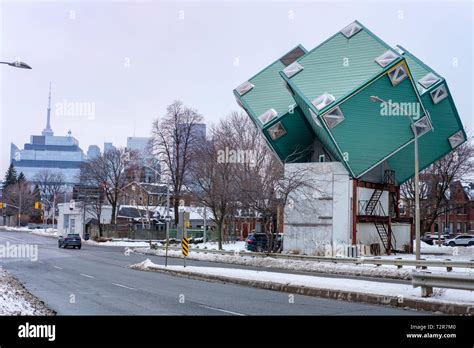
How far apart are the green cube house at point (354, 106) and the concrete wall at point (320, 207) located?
147 cm

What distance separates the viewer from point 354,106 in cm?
4084

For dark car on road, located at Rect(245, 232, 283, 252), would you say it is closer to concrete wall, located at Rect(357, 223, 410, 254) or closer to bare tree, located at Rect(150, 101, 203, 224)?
concrete wall, located at Rect(357, 223, 410, 254)

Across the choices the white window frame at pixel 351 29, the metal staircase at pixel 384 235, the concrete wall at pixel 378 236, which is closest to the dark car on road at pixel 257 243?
the concrete wall at pixel 378 236

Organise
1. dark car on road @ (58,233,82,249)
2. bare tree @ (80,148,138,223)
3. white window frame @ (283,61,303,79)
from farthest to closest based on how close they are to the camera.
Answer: bare tree @ (80,148,138,223), dark car on road @ (58,233,82,249), white window frame @ (283,61,303,79)

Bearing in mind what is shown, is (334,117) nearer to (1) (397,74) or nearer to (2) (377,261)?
(1) (397,74)

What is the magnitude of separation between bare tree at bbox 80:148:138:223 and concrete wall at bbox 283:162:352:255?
4026 centimetres

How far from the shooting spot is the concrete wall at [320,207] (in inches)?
1651

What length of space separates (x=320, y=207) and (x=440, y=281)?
2853 cm

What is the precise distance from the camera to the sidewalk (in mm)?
13617

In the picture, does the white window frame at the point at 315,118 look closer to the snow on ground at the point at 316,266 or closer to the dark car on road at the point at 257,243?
the dark car on road at the point at 257,243

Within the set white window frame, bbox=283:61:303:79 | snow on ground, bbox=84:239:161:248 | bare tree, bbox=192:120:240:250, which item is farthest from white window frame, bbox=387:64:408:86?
snow on ground, bbox=84:239:161:248

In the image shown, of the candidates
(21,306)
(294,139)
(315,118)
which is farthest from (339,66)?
(21,306)
